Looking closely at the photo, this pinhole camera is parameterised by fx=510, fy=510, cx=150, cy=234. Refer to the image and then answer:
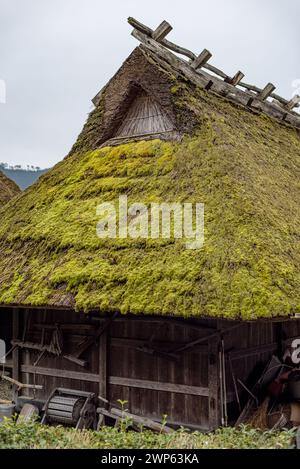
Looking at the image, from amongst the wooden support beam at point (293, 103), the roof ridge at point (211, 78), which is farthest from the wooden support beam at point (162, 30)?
the wooden support beam at point (293, 103)

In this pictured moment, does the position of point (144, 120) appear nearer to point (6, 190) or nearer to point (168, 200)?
point (168, 200)

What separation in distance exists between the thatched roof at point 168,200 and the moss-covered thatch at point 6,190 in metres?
5.67

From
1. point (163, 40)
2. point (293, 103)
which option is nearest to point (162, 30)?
point (163, 40)

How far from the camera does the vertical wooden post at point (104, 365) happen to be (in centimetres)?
853

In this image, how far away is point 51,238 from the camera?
8922mm

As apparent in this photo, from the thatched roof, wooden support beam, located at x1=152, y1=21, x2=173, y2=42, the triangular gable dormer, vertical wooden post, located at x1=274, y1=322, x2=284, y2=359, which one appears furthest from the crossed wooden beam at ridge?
vertical wooden post, located at x1=274, y1=322, x2=284, y2=359

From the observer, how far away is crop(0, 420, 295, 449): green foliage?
4.64 m

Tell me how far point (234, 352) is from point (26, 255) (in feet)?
13.1

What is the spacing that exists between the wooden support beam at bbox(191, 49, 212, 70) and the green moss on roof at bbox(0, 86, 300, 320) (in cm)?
86

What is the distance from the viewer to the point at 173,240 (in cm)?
752

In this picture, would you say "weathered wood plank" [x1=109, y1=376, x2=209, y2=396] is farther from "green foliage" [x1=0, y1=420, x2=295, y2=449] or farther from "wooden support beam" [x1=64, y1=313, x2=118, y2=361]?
"green foliage" [x1=0, y1=420, x2=295, y2=449]

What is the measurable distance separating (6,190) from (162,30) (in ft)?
29.2
